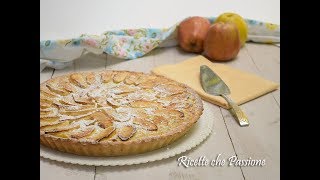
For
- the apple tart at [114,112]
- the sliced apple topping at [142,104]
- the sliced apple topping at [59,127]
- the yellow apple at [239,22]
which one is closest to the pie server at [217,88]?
the apple tart at [114,112]

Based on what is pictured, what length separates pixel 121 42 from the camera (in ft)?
5.65

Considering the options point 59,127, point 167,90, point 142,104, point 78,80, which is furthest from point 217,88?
point 59,127

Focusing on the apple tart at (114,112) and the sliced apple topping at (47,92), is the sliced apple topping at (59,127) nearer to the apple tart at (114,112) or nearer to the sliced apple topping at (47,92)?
→ the apple tart at (114,112)

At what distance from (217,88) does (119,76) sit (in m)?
0.25

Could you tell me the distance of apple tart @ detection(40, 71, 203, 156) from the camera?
112 cm

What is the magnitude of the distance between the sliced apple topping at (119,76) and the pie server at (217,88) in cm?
21

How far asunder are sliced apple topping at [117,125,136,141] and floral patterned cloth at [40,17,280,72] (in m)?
0.52

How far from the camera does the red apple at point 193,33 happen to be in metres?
1.73

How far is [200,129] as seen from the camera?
125 cm

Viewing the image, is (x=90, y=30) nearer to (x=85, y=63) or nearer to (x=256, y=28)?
(x=85, y=63)

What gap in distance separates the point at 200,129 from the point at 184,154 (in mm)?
96

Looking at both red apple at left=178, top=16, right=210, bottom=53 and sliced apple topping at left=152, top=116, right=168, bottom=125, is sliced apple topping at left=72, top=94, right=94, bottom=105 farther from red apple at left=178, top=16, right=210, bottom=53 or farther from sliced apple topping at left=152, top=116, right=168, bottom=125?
red apple at left=178, top=16, right=210, bottom=53

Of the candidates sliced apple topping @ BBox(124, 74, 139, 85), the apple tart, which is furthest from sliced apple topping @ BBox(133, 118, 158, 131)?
sliced apple topping @ BBox(124, 74, 139, 85)

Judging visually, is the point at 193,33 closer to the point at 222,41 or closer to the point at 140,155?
the point at 222,41
